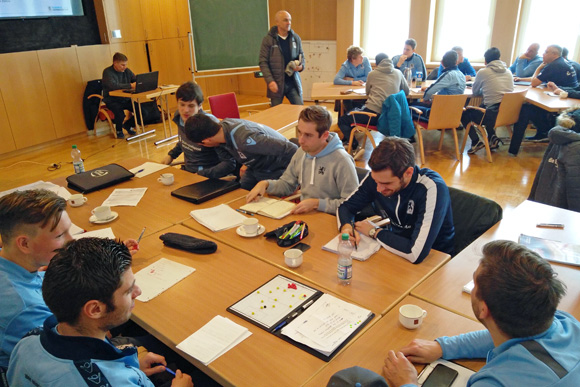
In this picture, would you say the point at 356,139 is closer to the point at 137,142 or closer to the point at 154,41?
the point at 137,142

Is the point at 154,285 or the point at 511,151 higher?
the point at 154,285

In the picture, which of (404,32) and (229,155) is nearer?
(229,155)

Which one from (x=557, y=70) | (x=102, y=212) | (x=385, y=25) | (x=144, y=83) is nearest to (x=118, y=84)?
(x=144, y=83)

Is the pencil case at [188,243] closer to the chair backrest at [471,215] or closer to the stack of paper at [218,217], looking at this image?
the stack of paper at [218,217]

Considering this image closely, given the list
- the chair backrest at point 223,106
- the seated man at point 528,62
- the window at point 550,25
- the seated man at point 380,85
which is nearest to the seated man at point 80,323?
the chair backrest at point 223,106

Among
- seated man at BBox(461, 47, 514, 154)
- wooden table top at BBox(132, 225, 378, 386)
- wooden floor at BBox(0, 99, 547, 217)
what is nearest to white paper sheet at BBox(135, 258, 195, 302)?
wooden table top at BBox(132, 225, 378, 386)

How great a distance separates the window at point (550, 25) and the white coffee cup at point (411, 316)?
7287 millimetres

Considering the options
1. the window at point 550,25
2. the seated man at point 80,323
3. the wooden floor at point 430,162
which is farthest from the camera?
the window at point 550,25

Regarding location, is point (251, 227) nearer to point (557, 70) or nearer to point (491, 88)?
point (491, 88)

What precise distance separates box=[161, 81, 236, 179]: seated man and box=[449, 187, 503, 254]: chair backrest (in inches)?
74.2

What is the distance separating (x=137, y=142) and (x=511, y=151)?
18.5ft

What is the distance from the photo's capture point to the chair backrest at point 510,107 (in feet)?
18.3

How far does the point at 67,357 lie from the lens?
126 centimetres

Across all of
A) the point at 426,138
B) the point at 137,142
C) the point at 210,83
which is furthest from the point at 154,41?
the point at 426,138
